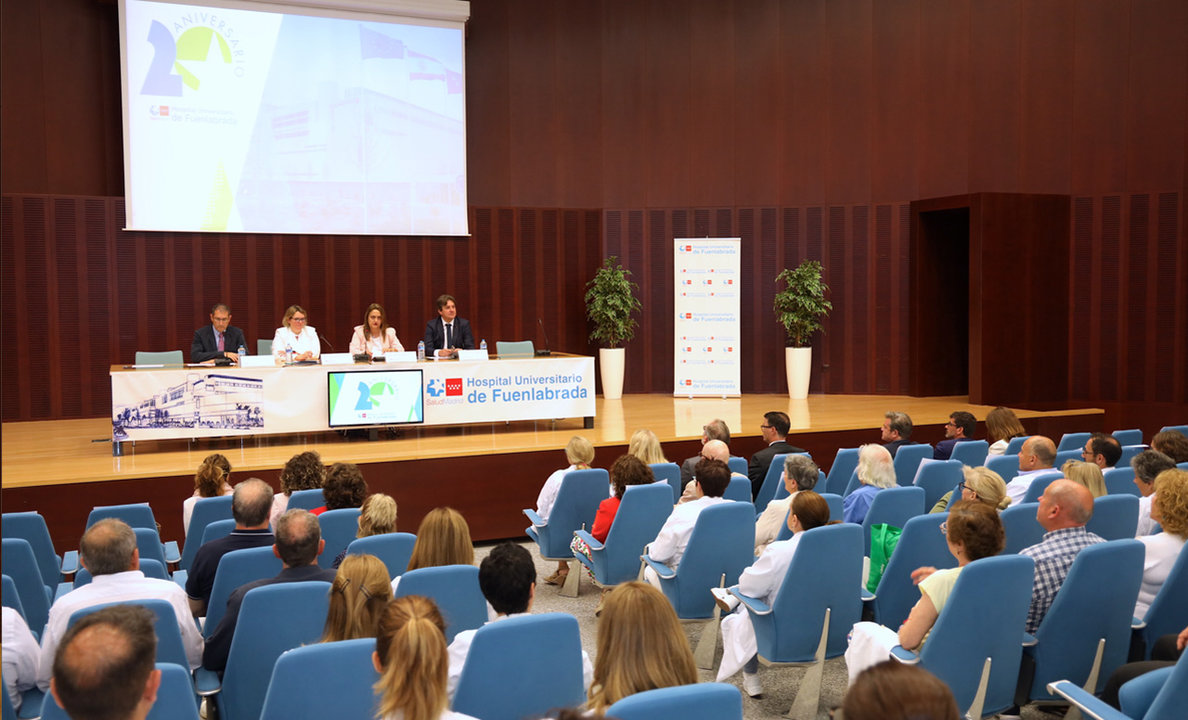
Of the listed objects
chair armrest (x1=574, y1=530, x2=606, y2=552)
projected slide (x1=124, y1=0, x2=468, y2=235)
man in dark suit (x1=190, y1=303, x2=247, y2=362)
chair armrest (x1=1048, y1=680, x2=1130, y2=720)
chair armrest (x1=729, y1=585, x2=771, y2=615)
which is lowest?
chair armrest (x1=574, y1=530, x2=606, y2=552)

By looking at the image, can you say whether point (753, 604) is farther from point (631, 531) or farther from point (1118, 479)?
point (1118, 479)

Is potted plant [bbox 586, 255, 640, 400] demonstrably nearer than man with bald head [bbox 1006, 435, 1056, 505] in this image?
No

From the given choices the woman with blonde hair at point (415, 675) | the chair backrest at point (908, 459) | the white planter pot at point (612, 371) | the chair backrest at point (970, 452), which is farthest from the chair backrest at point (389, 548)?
the white planter pot at point (612, 371)

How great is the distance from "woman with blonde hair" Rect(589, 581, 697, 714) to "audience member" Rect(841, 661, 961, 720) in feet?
2.42

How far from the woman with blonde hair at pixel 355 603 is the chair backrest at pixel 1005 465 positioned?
431 cm

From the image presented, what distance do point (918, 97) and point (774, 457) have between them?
784 centimetres

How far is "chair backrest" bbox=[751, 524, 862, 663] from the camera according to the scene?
3740 mm

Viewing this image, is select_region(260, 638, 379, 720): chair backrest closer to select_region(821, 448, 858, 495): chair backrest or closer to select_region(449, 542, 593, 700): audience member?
select_region(449, 542, 593, 700): audience member

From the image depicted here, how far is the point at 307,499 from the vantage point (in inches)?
192

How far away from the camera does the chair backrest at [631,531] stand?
198 inches

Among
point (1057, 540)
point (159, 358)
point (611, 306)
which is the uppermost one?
point (611, 306)

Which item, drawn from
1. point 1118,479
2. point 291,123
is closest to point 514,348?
point 291,123

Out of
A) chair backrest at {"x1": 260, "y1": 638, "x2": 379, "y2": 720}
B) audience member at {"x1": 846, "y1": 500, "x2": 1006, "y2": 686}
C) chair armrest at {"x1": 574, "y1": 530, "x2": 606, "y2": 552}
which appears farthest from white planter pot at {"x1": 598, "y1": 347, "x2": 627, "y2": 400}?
chair backrest at {"x1": 260, "y1": 638, "x2": 379, "y2": 720}

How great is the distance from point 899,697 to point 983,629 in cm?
182
